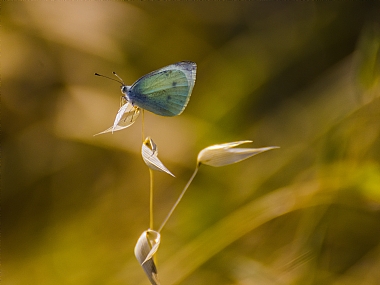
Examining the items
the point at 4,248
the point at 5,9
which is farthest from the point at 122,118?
the point at 5,9

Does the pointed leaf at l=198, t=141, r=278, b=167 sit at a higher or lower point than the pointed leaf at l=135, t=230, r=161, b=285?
higher

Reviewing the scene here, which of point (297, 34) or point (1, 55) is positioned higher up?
point (1, 55)

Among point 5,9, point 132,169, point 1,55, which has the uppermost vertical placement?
point 5,9

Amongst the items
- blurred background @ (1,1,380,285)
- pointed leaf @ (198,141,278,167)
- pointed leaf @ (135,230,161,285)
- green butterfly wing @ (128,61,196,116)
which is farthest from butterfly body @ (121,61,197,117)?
blurred background @ (1,1,380,285)

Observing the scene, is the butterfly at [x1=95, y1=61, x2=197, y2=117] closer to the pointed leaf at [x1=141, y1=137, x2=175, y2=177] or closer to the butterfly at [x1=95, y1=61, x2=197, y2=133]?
the butterfly at [x1=95, y1=61, x2=197, y2=133]

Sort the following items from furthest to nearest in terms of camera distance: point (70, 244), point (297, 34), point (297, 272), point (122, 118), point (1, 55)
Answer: point (297, 34) < point (1, 55) < point (70, 244) < point (297, 272) < point (122, 118)

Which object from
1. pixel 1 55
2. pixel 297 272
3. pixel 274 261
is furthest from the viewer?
pixel 1 55

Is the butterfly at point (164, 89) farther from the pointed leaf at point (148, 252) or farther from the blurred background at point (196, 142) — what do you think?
the blurred background at point (196, 142)

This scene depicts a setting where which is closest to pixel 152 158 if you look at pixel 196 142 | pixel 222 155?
pixel 222 155

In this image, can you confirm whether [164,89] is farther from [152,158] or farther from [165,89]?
[152,158]

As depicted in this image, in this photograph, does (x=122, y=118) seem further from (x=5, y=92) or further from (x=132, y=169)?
(x=5, y=92)
